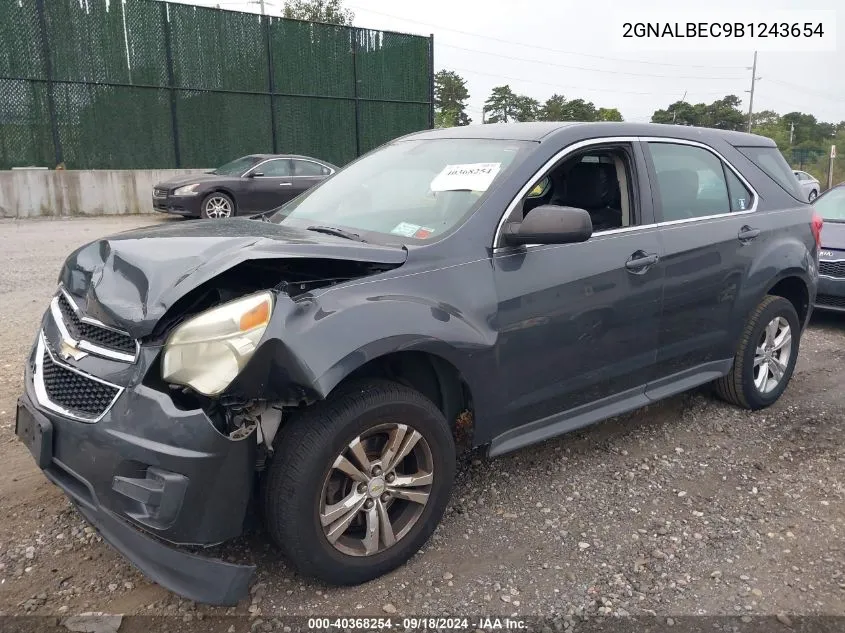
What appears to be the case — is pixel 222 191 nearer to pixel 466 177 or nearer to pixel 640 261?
pixel 466 177

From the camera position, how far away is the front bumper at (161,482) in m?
2.23

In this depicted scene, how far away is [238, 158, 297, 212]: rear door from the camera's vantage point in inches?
544

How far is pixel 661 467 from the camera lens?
3773mm

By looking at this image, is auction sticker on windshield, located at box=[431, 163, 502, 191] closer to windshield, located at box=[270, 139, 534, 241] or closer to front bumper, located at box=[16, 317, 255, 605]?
windshield, located at box=[270, 139, 534, 241]

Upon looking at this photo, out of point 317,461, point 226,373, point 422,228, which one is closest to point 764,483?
point 422,228

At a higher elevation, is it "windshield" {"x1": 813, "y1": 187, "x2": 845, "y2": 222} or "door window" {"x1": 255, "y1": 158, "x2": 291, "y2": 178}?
"door window" {"x1": 255, "y1": 158, "x2": 291, "y2": 178}

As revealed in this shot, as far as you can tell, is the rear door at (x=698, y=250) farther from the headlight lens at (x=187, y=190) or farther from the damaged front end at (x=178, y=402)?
the headlight lens at (x=187, y=190)

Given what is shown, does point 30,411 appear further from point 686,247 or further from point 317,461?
point 686,247

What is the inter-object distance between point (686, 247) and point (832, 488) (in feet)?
4.74

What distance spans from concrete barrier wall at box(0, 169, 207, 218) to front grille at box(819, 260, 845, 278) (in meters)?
14.4

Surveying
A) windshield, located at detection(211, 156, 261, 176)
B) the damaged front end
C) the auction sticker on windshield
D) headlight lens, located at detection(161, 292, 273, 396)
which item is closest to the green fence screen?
windshield, located at detection(211, 156, 261, 176)

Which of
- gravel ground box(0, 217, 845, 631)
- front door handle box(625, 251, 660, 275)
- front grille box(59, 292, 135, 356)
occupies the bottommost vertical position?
gravel ground box(0, 217, 845, 631)

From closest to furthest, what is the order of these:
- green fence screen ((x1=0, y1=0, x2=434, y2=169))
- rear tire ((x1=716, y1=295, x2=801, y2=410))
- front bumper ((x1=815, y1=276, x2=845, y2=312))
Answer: rear tire ((x1=716, y1=295, x2=801, y2=410)), front bumper ((x1=815, y1=276, x2=845, y2=312)), green fence screen ((x1=0, y1=0, x2=434, y2=169))

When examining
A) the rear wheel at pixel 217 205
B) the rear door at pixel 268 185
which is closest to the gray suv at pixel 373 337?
the rear wheel at pixel 217 205
